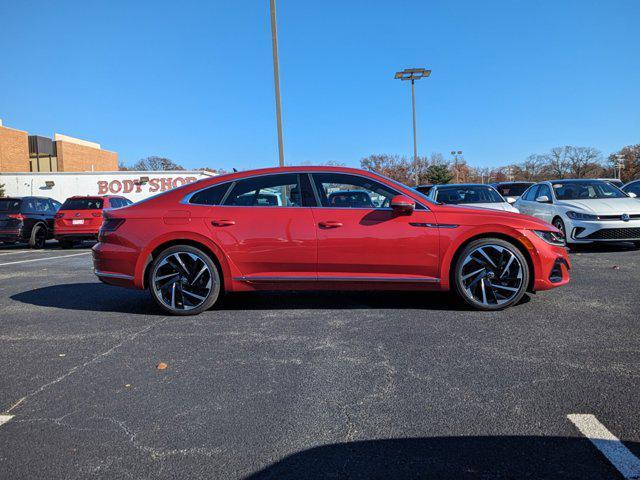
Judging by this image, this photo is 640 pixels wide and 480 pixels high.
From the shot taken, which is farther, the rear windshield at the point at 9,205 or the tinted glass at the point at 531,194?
the rear windshield at the point at 9,205

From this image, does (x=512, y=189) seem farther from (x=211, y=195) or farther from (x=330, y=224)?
(x=211, y=195)

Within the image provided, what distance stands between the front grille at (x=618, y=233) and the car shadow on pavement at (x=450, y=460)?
→ 25.3ft

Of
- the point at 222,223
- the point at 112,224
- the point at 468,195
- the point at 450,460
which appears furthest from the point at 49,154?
the point at 450,460

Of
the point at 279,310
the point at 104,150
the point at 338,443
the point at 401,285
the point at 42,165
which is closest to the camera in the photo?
the point at 338,443

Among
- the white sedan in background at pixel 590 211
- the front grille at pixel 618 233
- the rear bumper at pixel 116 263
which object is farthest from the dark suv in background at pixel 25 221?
the front grille at pixel 618 233

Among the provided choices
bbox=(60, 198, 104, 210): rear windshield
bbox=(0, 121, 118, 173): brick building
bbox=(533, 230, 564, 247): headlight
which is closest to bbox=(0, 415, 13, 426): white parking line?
bbox=(533, 230, 564, 247): headlight

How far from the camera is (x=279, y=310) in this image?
498 cm

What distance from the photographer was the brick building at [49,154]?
43.6 metres

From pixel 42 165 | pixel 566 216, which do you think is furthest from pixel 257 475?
pixel 42 165

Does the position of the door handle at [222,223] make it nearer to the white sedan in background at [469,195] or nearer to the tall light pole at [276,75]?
the white sedan in background at [469,195]

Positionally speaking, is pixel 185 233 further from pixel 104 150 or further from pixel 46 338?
pixel 104 150

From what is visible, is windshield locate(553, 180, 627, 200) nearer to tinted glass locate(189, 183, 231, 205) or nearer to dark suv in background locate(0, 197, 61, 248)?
tinted glass locate(189, 183, 231, 205)

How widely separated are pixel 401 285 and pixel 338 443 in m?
2.58

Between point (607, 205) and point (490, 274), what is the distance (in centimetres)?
580
